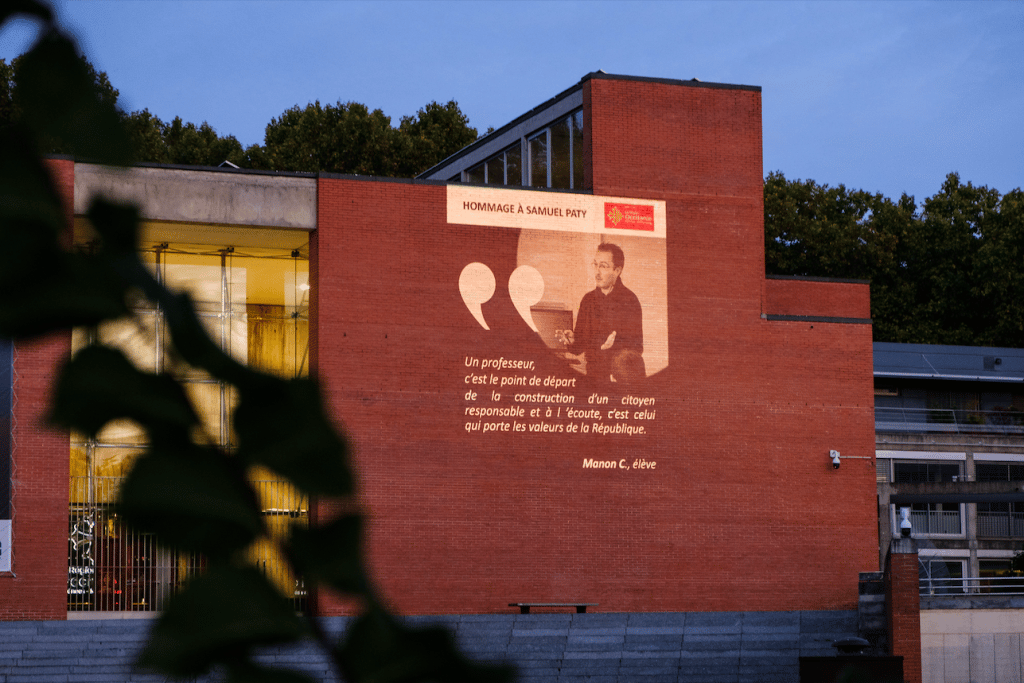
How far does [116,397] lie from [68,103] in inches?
7.1

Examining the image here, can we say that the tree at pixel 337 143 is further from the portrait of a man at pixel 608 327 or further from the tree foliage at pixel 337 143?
the portrait of a man at pixel 608 327

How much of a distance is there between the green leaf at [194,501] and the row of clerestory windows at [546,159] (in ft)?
103

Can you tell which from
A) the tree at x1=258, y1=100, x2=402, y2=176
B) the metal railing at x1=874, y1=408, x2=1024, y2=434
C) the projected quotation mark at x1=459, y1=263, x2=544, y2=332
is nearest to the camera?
the projected quotation mark at x1=459, y1=263, x2=544, y2=332

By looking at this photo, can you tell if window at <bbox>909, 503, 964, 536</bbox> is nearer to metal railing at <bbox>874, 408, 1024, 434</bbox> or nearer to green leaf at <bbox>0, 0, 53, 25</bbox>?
metal railing at <bbox>874, 408, 1024, 434</bbox>

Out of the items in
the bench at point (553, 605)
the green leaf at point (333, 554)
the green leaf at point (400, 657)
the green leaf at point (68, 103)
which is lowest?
the bench at point (553, 605)

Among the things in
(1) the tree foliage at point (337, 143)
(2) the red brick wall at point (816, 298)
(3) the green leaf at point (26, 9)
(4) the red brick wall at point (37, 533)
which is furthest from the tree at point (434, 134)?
(3) the green leaf at point (26, 9)

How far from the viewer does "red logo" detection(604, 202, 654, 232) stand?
101ft

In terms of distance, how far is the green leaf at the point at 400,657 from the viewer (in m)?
0.80

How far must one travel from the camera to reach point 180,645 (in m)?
0.73

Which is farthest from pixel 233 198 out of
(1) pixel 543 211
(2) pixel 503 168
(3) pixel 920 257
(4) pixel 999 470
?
(3) pixel 920 257

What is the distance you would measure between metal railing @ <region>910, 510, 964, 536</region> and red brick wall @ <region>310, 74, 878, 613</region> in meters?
A: 22.6

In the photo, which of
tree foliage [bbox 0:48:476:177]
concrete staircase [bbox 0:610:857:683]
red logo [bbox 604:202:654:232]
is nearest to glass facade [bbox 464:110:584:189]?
red logo [bbox 604:202:654:232]

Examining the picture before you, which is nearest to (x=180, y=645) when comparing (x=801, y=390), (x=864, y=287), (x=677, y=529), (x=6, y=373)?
(x=6, y=373)

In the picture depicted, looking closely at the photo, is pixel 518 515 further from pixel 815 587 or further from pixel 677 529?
pixel 815 587
